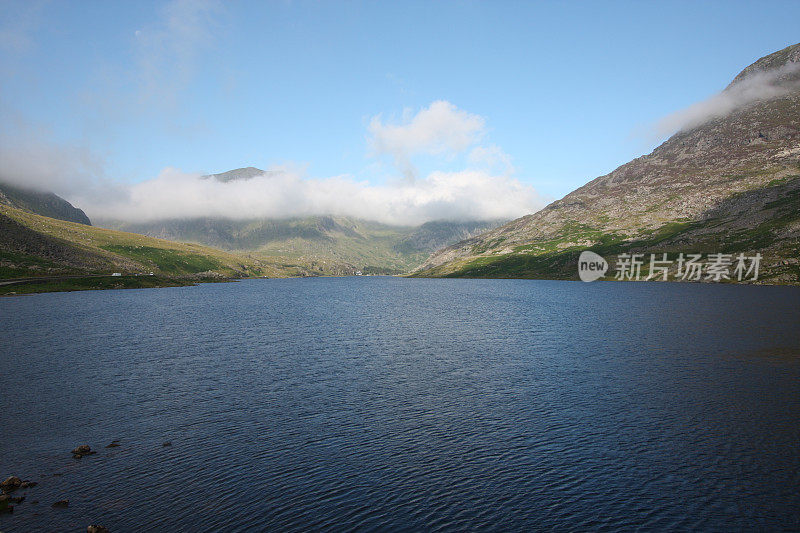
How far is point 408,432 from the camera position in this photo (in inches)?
1693

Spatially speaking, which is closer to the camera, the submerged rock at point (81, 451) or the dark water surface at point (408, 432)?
the dark water surface at point (408, 432)

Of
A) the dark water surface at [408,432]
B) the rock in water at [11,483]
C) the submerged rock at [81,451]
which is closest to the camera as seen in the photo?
the dark water surface at [408,432]

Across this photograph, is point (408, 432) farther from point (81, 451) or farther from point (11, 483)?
point (11, 483)

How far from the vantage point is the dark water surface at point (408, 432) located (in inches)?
1161

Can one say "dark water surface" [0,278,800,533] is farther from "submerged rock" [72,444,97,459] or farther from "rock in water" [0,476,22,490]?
"rock in water" [0,476,22,490]

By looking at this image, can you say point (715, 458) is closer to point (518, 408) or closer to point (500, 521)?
point (518, 408)

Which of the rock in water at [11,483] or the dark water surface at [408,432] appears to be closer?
the dark water surface at [408,432]

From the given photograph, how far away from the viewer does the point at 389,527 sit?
27.5 m

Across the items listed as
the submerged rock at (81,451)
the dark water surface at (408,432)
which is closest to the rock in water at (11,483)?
the dark water surface at (408,432)

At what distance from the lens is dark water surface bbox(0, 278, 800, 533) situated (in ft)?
96.8

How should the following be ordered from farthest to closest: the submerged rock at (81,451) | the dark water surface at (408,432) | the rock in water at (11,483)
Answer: the submerged rock at (81,451), the rock in water at (11,483), the dark water surface at (408,432)

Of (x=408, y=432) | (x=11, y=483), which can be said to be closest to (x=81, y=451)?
(x=11, y=483)

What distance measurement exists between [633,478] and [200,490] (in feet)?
110

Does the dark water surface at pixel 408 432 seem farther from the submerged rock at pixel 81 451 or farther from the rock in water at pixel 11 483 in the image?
the rock in water at pixel 11 483
